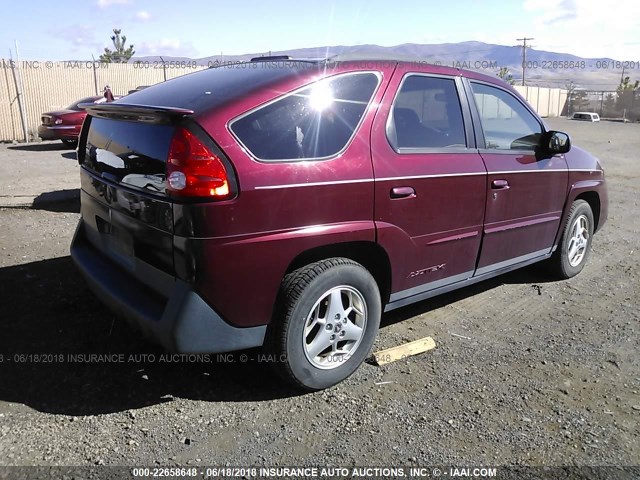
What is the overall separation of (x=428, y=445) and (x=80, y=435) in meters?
1.70

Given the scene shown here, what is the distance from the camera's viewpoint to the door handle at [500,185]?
12.6 ft

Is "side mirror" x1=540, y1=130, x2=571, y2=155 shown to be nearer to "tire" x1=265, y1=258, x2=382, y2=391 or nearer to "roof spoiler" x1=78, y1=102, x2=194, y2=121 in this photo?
"tire" x1=265, y1=258, x2=382, y2=391

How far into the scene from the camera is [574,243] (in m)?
5.12

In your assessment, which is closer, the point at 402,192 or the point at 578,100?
the point at 402,192

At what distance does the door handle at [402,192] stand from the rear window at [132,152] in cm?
129

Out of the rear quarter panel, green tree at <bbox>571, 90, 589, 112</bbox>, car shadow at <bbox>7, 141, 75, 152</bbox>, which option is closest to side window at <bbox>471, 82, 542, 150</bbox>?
the rear quarter panel

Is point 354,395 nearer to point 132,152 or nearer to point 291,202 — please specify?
point 291,202

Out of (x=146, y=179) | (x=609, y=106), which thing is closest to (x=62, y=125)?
(x=146, y=179)

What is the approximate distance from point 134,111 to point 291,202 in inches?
39.1

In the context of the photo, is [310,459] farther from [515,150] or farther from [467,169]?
[515,150]

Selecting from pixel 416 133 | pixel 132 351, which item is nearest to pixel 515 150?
pixel 416 133

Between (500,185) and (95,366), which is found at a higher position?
(500,185)

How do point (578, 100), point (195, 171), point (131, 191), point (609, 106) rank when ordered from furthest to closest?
point (578, 100) → point (609, 106) → point (131, 191) → point (195, 171)

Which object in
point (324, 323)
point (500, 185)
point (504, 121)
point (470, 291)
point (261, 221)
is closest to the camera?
point (261, 221)
